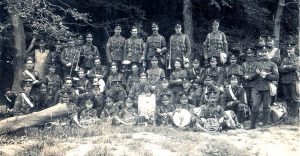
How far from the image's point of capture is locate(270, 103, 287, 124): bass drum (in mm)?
12844

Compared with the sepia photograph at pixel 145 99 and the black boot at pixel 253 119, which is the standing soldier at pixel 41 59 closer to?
the sepia photograph at pixel 145 99

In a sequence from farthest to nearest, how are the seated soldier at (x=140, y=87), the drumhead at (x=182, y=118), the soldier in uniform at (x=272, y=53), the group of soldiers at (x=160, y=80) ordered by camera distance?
the seated soldier at (x=140, y=87), the soldier in uniform at (x=272, y=53), the group of soldiers at (x=160, y=80), the drumhead at (x=182, y=118)

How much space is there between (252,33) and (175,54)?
5844mm

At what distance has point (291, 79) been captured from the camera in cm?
1316

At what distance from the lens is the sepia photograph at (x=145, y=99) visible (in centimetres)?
1104

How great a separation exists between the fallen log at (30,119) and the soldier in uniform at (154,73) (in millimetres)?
3294

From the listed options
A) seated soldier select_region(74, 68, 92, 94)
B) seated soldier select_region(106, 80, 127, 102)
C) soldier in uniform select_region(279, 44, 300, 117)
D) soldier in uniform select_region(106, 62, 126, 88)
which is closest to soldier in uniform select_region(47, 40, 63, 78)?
seated soldier select_region(74, 68, 92, 94)

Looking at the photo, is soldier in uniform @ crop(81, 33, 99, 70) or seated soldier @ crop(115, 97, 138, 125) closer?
seated soldier @ crop(115, 97, 138, 125)

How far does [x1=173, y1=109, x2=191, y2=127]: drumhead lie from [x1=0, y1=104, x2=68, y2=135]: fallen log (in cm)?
297

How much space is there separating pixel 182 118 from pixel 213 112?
85 cm

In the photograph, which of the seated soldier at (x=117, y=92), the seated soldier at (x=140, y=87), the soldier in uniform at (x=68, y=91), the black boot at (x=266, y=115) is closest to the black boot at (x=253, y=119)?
→ the black boot at (x=266, y=115)

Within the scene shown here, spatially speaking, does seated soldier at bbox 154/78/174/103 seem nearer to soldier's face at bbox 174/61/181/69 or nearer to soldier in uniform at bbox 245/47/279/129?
soldier's face at bbox 174/61/181/69

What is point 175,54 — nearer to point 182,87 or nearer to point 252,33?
point 182,87

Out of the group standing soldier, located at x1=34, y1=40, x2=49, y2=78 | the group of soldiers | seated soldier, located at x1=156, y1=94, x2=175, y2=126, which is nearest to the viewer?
the group of soldiers
